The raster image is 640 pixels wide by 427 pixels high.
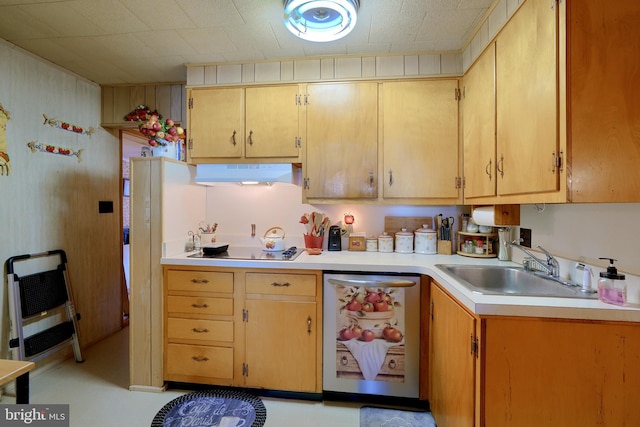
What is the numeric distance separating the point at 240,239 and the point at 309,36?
1699 mm

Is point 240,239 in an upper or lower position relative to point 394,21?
lower

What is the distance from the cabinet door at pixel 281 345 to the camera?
1960mm

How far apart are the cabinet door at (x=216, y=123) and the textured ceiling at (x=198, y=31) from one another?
0.86ft

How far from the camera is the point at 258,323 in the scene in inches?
78.8

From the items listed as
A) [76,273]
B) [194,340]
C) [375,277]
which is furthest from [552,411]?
[76,273]

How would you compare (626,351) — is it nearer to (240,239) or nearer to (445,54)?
(445,54)

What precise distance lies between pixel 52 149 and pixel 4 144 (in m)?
0.33

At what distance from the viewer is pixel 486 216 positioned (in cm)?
193

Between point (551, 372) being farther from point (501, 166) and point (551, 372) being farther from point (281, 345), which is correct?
point (281, 345)

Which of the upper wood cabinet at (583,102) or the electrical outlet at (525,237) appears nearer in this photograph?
the upper wood cabinet at (583,102)

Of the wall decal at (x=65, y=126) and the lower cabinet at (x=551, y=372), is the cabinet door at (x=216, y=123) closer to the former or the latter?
the wall decal at (x=65, y=126)

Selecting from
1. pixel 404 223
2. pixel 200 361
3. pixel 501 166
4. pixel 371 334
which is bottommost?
pixel 200 361

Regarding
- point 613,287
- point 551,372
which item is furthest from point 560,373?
point 613,287

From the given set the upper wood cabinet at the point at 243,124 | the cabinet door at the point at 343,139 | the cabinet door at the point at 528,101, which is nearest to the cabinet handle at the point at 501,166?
the cabinet door at the point at 528,101
